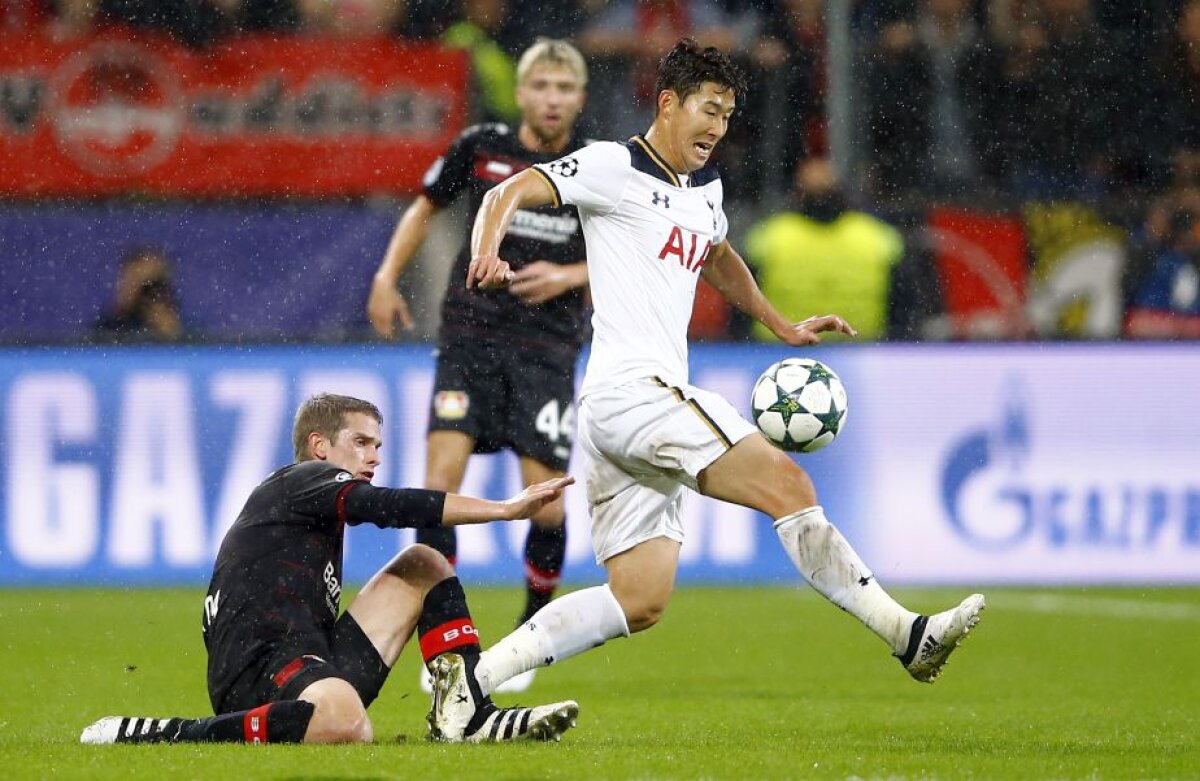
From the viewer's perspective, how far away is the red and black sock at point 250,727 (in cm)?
520

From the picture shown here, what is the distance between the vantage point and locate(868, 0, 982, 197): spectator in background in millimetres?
12758

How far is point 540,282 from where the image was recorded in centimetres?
775

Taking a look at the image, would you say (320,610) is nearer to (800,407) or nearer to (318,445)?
(318,445)

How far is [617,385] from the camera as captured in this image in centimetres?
579

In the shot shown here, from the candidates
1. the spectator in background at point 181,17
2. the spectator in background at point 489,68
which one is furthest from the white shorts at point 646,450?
the spectator in background at point 181,17

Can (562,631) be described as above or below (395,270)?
below

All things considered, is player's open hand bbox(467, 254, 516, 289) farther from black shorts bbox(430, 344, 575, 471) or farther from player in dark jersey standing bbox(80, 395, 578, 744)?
black shorts bbox(430, 344, 575, 471)

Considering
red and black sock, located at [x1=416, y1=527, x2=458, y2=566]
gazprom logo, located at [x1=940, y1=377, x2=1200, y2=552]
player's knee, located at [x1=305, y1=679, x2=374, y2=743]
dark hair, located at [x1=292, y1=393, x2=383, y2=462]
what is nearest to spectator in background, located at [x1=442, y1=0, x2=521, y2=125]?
gazprom logo, located at [x1=940, y1=377, x2=1200, y2=552]

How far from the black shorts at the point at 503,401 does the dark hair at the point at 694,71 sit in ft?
6.87

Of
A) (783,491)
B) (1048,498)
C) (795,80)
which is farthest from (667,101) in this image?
(795,80)

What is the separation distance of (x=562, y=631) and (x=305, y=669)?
791 millimetres

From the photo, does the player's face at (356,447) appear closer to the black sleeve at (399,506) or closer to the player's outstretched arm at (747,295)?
the black sleeve at (399,506)


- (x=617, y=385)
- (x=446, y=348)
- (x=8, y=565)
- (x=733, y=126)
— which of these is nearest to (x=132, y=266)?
(x=8, y=565)

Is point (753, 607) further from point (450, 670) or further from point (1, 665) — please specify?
point (450, 670)
